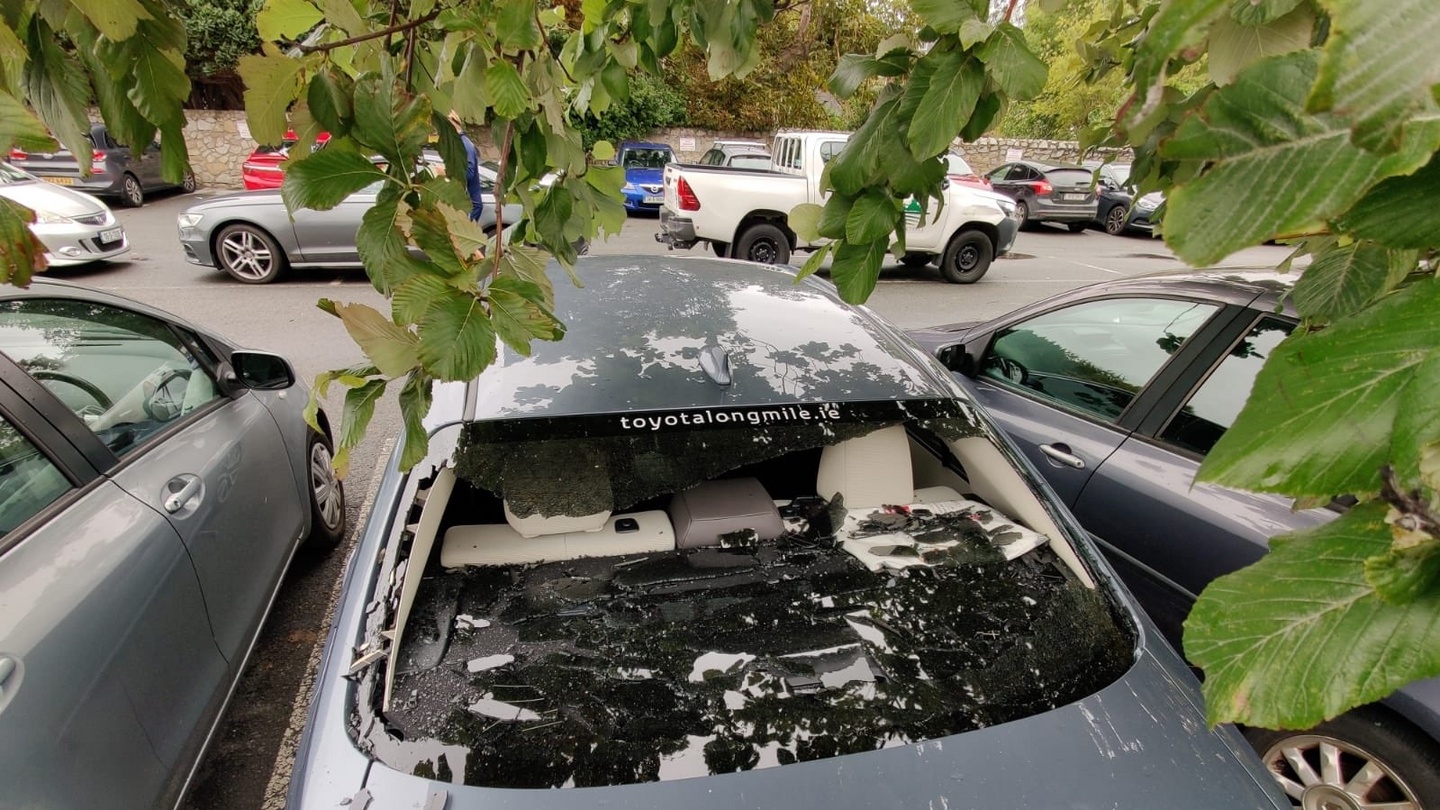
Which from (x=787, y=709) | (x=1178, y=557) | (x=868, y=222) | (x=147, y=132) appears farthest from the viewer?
(x=1178, y=557)

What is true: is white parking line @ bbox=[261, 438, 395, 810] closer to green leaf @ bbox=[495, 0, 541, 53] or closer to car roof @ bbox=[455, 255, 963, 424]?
car roof @ bbox=[455, 255, 963, 424]

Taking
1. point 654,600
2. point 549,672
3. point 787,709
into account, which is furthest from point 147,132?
point 787,709

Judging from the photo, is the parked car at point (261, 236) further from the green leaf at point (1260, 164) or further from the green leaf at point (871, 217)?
the green leaf at point (1260, 164)

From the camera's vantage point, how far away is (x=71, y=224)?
24.8ft

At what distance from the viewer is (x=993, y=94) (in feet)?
3.42

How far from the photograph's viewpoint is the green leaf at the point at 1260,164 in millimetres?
440

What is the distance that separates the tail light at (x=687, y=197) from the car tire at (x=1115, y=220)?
11.7 meters

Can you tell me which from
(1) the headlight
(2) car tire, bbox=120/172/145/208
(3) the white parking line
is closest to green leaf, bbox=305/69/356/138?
(3) the white parking line

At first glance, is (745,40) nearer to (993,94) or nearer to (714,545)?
(993,94)

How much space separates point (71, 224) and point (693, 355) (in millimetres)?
9059

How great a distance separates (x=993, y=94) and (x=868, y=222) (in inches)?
10.1

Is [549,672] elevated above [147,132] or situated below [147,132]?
below

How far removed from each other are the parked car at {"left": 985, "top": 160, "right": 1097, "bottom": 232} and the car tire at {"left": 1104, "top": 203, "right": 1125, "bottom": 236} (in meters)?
0.41

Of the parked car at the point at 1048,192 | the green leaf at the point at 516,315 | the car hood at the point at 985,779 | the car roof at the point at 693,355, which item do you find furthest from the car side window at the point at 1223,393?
the parked car at the point at 1048,192
